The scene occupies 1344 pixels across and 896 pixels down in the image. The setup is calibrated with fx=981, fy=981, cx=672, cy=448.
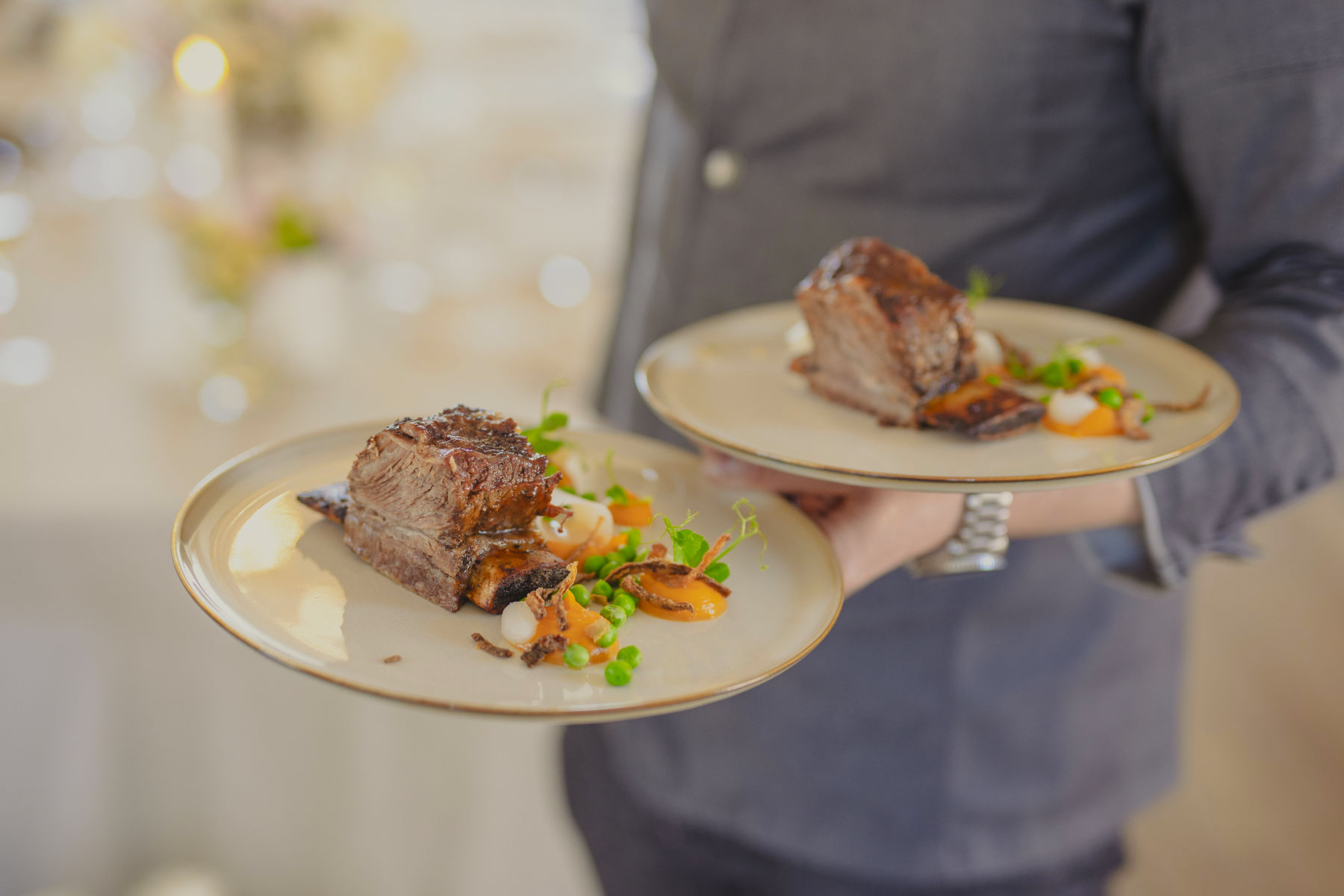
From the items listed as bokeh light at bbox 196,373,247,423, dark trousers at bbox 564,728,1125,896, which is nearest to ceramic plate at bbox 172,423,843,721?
dark trousers at bbox 564,728,1125,896

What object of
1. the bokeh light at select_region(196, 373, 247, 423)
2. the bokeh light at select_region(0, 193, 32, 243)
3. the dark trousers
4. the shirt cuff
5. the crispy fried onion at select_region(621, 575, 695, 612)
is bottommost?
the dark trousers

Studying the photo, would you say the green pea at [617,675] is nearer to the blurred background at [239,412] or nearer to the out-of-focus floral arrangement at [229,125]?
the blurred background at [239,412]

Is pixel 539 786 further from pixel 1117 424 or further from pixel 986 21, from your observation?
pixel 986 21

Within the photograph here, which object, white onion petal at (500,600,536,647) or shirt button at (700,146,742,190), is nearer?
white onion petal at (500,600,536,647)

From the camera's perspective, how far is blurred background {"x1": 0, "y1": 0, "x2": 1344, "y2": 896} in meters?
2.48

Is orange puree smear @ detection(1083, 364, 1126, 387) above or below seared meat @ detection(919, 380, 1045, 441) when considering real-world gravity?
above

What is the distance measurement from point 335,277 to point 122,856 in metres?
1.70

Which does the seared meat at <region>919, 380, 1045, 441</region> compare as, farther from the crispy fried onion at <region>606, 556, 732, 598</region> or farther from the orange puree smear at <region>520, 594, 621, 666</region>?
the orange puree smear at <region>520, 594, 621, 666</region>

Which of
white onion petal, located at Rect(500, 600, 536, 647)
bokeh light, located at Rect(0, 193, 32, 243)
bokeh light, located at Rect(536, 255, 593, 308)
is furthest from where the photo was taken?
bokeh light, located at Rect(536, 255, 593, 308)

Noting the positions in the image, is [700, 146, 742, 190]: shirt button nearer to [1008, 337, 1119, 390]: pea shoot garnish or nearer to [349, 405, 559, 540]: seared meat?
[1008, 337, 1119, 390]: pea shoot garnish

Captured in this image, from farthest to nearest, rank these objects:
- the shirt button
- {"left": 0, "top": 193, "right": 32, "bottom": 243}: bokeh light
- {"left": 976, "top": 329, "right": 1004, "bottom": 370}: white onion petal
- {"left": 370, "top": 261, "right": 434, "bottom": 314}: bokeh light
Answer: {"left": 370, "top": 261, "right": 434, "bottom": 314}: bokeh light, {"left": 0, "top": 193, "right": 32, "bottom": 243}: bokeh light, the shirt button, {"left": 976, "top": 329, "right": 1004, "bottom": 370}: white onion petal

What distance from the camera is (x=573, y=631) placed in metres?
1.02

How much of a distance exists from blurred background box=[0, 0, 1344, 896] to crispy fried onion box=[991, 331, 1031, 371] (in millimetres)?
924

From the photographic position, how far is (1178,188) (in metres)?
1.80
